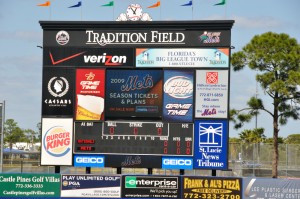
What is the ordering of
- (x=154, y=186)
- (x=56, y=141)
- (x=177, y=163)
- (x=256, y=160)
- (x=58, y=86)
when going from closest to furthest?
(x=177, y=163) < (x=58, y=86) < (x=56, y=141) < (x=154, y=186) < (x=256, y=160)

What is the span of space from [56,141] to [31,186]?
205 cm

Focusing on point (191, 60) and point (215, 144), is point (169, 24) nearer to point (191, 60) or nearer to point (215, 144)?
point (191, 60)

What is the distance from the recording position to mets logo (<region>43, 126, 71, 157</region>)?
861 inches

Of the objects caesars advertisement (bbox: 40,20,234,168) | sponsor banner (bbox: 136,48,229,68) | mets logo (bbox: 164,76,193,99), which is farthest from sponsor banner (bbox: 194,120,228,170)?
sponsor banner (bbox: 136,48,229,68)

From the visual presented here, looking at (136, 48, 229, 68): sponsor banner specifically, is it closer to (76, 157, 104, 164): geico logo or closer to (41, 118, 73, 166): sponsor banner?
(41, 118, 73, 166): sponsor banner

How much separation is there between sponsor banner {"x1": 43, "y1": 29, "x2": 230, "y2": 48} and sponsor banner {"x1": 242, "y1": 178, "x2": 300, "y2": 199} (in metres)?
4.87

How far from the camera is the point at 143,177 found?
73.2 feet

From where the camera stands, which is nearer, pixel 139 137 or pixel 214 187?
pixel 139 137

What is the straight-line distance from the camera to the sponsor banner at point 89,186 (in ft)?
74.1

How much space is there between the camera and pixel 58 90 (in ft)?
71.3

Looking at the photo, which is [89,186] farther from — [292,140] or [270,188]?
[292,140]

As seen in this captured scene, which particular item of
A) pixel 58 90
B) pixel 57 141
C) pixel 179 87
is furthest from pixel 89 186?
pixel 179 87

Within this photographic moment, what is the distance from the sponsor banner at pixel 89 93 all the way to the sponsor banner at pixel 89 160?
134 centimetres

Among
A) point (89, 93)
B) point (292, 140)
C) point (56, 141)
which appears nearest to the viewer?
point (89, 93)
